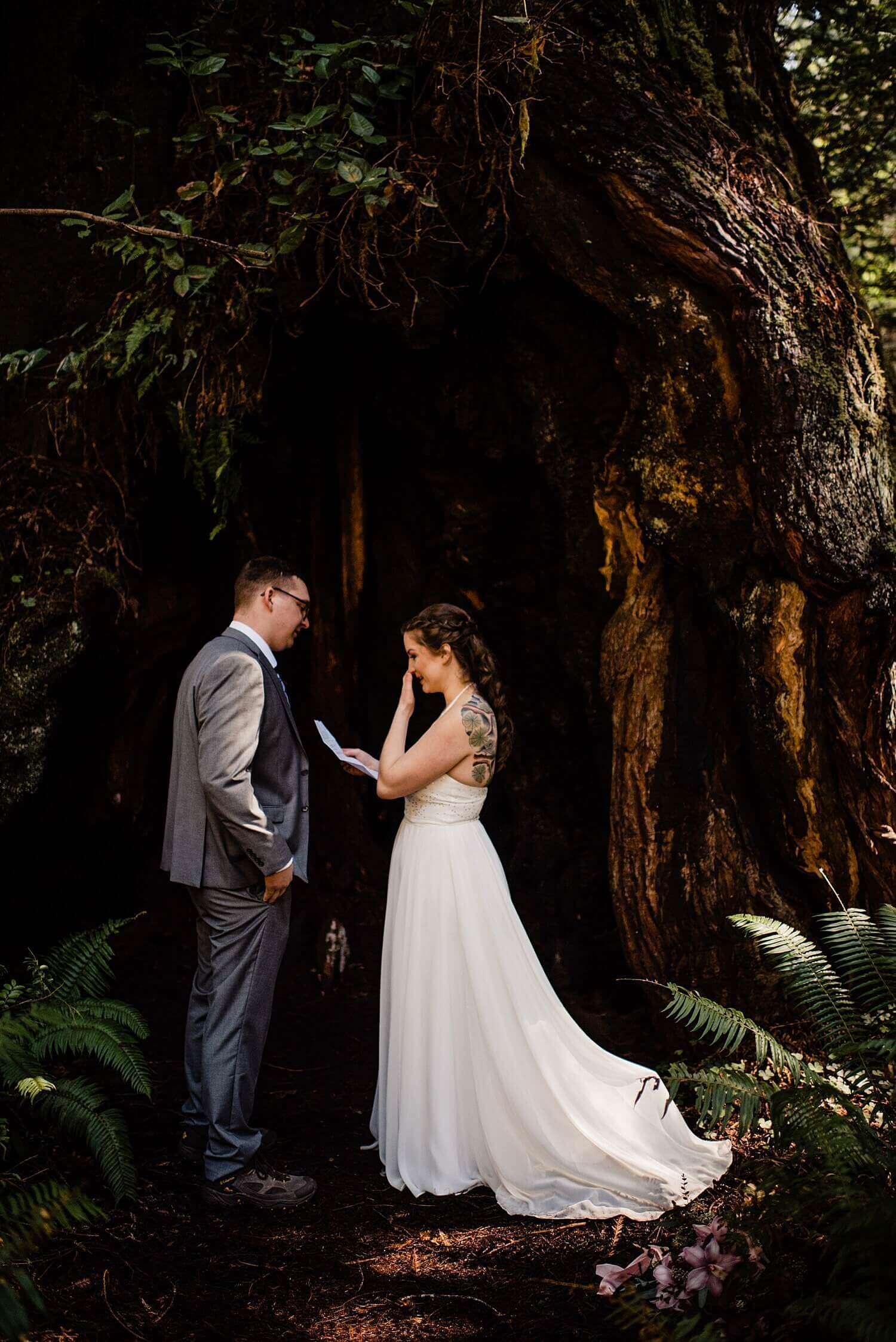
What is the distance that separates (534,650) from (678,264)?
2.24 metres

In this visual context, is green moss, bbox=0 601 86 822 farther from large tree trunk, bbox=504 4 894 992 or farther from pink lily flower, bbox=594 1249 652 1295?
pink lily flower, bbox=594 1249 652 1295

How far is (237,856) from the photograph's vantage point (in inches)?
161

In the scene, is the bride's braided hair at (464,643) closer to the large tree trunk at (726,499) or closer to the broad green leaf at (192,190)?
the large tree trunk at (726,499)

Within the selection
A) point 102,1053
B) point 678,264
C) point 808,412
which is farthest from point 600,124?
point 102,1053

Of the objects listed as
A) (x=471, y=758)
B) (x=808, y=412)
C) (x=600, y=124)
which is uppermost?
(x=600, y=124)

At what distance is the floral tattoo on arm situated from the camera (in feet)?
14.4

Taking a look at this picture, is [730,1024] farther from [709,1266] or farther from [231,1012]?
[231,1012]

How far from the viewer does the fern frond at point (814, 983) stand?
139 inches

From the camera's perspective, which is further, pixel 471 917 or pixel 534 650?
pixel 534 650

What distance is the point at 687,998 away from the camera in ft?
11.4

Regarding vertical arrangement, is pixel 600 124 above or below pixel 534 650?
above

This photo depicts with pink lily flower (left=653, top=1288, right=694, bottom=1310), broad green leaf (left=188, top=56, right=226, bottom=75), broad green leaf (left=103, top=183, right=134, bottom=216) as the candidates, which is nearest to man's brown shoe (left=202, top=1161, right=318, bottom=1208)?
pink lily flower (left=653, top=1288, right=694, bottom=1310)

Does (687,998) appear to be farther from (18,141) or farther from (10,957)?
(18,141)

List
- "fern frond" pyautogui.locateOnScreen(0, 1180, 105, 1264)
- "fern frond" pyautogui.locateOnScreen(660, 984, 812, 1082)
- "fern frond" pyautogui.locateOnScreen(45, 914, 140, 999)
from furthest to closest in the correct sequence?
"fern frond" pyautogui.locateOnScreen(45, 914, 140, 999) < "fern frond" pyautogui.locateOnScreen(660, 984, 812, 1082) < "fern frond" pyautogui.locateOnScreen(0, 1180, 105, 1264)
